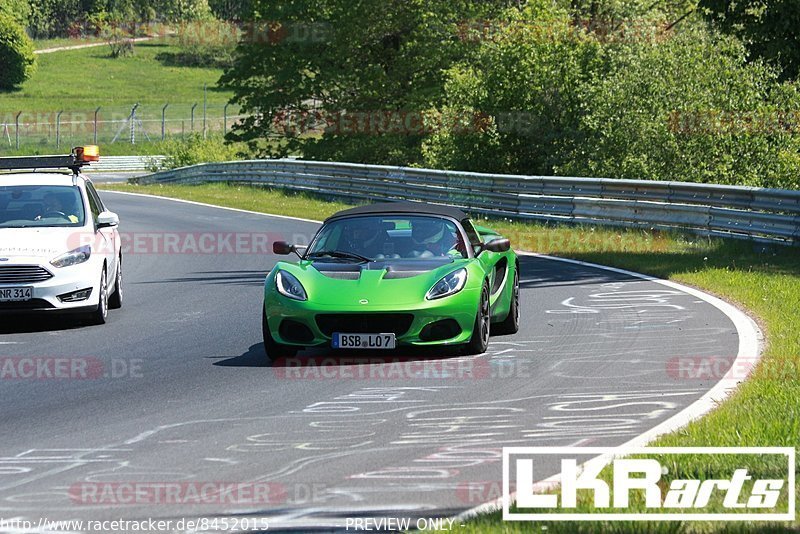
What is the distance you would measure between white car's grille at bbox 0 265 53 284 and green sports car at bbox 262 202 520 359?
288cm

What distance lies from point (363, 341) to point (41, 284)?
4.17 meters

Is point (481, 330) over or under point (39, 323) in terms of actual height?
over

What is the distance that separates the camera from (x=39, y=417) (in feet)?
30.0

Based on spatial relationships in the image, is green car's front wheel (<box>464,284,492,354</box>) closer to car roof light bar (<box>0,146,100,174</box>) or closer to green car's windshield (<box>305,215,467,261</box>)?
green car's windshield (<box>305,215,467,261</box>)

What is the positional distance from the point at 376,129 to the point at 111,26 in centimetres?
9651

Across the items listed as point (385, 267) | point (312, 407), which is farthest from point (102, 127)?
point (312, 407)

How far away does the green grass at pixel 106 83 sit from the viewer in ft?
339

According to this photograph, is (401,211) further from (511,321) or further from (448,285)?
(511,321)

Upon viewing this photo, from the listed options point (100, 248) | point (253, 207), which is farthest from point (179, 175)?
point (100, 248)

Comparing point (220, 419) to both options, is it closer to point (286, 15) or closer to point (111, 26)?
point (286, 15)

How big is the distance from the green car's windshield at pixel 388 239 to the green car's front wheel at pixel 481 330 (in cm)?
65

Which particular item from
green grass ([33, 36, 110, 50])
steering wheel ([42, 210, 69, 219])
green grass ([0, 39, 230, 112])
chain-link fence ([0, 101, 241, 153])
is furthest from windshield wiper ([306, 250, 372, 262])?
green grass ([33, 36, 110, 50])

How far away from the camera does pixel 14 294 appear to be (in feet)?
44.4

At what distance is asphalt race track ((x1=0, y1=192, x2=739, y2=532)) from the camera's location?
6840mm
